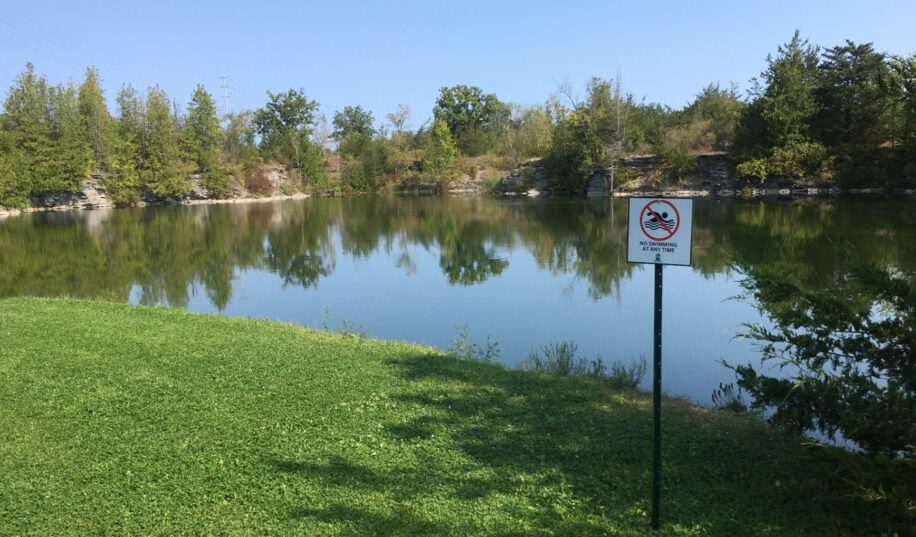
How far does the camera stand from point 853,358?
11.7 feet

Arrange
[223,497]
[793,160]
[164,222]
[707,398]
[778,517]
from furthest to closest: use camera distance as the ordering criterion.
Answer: [793,160] → [164,222] → [707,398] → [223,497] → [778,517]

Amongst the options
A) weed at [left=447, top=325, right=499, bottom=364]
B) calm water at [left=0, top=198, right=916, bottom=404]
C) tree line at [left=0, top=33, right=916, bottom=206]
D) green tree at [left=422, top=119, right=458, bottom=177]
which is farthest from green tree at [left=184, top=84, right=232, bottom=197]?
weed at [left=447, top=325, right=499, bottom=364]

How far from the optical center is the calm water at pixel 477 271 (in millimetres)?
9086

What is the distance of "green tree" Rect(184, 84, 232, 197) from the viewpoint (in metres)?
51.7

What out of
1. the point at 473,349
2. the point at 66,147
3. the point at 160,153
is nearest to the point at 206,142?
the point at 160,153

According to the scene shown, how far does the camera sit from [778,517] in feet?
10.6

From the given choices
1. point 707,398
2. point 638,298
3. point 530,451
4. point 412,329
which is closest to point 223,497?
point 530,451

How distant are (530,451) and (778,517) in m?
1.52

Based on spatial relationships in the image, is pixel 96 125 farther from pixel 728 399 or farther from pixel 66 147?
pixel 728 399

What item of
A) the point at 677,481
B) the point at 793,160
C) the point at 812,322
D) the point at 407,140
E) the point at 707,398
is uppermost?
the point at 407,140

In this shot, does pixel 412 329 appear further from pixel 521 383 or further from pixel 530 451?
pixel 530 451

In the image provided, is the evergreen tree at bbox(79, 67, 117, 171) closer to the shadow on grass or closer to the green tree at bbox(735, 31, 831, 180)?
the green tree at bbox(735, 31, 831, 180)

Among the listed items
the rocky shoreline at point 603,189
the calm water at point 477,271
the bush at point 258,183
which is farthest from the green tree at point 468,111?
the calm water at point 477,271

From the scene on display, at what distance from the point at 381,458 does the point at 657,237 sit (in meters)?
2.30
